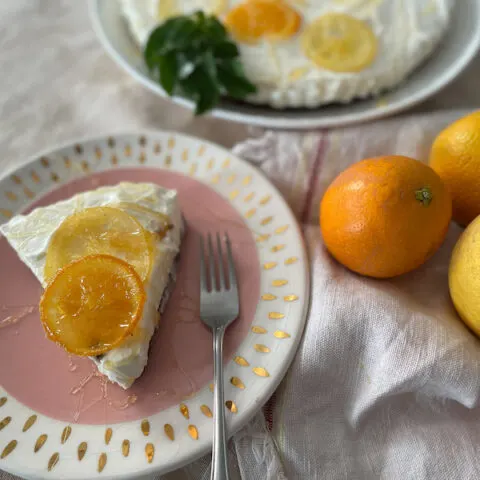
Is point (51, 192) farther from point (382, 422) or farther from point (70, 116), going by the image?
point (382, 422)

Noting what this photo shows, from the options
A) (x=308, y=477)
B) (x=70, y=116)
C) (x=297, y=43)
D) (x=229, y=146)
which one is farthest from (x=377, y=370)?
(x=70, y=116)

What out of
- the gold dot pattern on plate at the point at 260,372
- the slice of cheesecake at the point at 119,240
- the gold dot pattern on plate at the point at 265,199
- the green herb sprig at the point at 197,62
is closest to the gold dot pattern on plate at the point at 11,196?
the slice of cheesecake at the point at 119,240

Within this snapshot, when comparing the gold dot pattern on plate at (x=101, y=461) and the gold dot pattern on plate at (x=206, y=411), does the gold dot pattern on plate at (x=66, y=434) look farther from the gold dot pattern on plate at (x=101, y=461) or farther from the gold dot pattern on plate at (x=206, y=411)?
the gold dot pattern on plate at (x=206, y=411)

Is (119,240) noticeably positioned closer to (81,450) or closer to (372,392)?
(81,450)

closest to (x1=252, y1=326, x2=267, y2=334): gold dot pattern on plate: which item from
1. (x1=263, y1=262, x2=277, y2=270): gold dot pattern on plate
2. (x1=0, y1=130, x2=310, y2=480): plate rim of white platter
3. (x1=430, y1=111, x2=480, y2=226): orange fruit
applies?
(x1=0, y1=130, x2=310, y2=480): plate rim of white platter

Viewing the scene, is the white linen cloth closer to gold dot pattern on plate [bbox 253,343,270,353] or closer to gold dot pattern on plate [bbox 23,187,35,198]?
gold dot pattern on plate [bbox 253,343,270,353]

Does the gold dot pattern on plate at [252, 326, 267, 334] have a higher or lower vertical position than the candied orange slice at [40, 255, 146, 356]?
lower

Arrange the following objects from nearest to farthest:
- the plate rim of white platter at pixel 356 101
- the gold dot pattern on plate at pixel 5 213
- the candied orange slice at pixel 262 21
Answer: the gold dot pattern on plate at pixel 5 213 < the plate rim of white platter at pixel 356 101 < the candied orange slice at pixel 262 21
